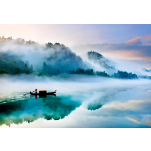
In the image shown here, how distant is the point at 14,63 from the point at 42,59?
244cm

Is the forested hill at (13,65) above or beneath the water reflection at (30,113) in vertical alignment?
above

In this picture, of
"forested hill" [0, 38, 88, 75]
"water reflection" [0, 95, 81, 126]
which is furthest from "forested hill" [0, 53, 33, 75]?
"water reflection" [0, 95, 81, 126]

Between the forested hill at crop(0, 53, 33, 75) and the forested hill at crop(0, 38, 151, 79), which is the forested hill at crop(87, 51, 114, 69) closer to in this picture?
the forested hill at crop(0, 38, 151, 79)

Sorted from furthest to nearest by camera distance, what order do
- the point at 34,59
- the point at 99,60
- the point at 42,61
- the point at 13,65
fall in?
the point at 34,59
the point at 42,61
the point at 13,65
the point at 99,60

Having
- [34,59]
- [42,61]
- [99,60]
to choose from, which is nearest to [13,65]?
[34,59]

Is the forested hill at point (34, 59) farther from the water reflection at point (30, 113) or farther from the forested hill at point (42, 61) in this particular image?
the water reflection at point (30, 113)

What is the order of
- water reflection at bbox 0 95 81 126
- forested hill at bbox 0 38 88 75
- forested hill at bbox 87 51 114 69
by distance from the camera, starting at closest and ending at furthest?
water reflection at bbox 0 95 81 126, forested hill at bbox 87 51 114 69, forested hill at bbox 0 38 88 75

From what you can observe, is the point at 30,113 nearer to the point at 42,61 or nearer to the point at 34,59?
the point at 42,61

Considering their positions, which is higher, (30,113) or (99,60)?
(99,60)

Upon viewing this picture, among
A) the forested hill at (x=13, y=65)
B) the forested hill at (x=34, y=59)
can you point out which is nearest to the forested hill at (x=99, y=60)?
the forested hill at (x=34, y=59)

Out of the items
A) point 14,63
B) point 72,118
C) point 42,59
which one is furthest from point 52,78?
point 72,118

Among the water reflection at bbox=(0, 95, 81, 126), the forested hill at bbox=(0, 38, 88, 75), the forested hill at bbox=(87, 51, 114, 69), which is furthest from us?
the forested hill at bbox=(0, 38, 88, 75)

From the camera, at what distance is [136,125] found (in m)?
3.80
